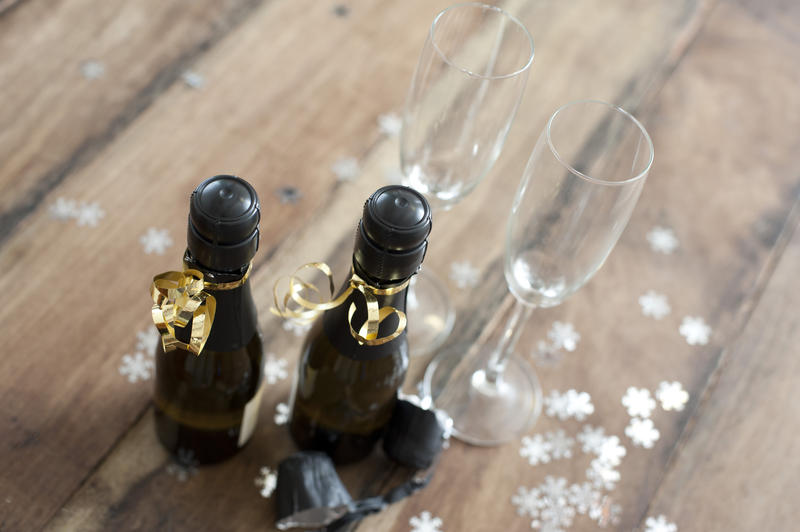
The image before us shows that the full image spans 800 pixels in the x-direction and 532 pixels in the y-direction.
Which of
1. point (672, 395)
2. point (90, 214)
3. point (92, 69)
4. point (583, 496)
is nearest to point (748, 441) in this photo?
point (672, 395)

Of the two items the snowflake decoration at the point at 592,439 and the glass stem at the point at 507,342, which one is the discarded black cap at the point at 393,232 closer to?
the glass stem at the point at 507,342

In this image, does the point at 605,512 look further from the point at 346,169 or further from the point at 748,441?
the point at 346,169

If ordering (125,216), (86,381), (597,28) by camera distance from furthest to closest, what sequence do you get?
(597,28) → (125,216) → (86,381)

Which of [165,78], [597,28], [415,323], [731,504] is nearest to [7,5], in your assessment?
[165,78]

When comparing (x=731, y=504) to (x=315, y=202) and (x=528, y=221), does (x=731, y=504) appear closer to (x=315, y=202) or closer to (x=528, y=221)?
(x=528, y=221)

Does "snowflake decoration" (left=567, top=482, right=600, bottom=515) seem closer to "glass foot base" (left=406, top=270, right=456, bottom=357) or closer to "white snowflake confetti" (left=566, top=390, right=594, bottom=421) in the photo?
"white snowflake confetti" (left=566, top=390, right=594, bottom=421)

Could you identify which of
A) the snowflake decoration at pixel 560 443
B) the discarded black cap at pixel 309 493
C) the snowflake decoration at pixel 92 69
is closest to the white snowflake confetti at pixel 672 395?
the snowflake decoration at pixel 560 443

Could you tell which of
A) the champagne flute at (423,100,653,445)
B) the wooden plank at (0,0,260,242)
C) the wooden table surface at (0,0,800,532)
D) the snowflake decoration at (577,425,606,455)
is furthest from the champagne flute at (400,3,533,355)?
the wooden plank at (0,0,260,242)
